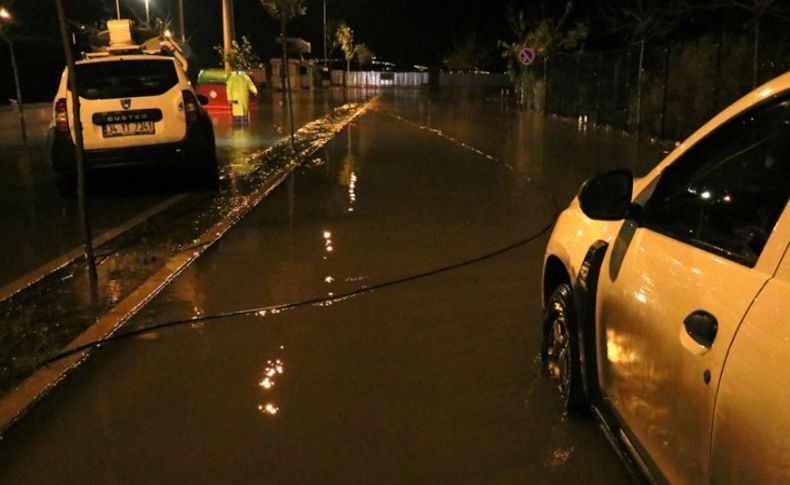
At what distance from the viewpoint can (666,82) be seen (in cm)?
1822

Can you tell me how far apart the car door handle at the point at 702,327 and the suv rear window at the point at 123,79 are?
9.16m

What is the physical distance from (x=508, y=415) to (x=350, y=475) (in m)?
1.01

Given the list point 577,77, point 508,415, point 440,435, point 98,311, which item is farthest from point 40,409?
point 577,77

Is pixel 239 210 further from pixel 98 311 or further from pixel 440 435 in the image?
pixel 440 435

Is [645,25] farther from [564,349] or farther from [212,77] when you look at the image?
[564,349]

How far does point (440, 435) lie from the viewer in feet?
13.3

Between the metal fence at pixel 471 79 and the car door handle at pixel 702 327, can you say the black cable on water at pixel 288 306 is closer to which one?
the car door handle at pixel 702 327

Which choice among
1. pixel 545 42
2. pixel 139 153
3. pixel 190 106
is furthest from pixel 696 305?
pixel 545 42

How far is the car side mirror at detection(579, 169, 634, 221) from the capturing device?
3414 mm

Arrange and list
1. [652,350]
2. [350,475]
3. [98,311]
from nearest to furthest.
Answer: [652,350], [350,475], [98,311]

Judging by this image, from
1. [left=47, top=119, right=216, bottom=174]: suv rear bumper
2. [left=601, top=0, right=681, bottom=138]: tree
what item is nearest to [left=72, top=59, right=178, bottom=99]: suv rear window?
[left=47, top=119, right=216, bottom=174]: suv rear bumper

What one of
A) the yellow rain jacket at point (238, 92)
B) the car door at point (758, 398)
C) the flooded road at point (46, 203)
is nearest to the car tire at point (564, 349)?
the car door at point (758, 398)

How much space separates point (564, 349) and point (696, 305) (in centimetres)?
172

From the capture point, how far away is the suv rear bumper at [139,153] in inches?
403
